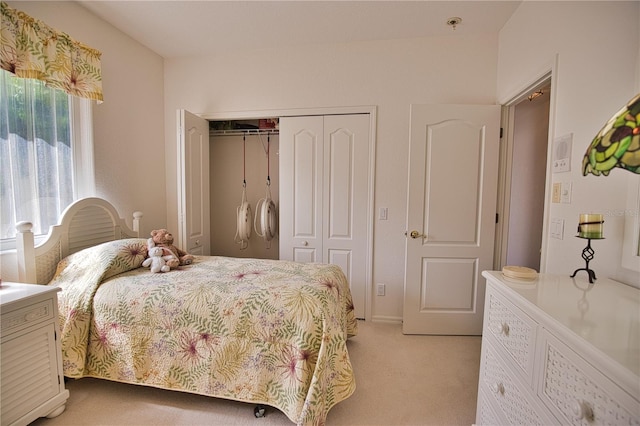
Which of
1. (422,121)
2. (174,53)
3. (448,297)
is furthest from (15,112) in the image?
(448,297)

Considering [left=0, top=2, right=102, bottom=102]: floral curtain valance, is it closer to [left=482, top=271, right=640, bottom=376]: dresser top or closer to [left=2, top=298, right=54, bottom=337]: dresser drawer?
[left=2, top=298, right=54, bottom=337]: dresser drawer

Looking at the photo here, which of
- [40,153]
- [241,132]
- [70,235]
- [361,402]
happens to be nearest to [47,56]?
[40,153]

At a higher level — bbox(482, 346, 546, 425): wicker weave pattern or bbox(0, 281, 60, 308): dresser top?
bbox(0, 281, 60, 308): dresser top

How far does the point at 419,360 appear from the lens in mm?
2064

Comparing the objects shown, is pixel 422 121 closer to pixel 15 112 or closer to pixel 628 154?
pixel 628 154

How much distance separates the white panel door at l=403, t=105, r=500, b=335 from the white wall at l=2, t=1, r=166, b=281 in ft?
8.69

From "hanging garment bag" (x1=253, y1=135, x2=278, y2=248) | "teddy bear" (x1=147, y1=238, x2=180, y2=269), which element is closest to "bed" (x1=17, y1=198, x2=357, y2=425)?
"teddy bear" (x1=147, y1=238, x2=180, y2=269)

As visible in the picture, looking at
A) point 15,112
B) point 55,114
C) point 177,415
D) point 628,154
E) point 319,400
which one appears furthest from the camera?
point 55,114

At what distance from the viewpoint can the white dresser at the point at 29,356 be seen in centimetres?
126

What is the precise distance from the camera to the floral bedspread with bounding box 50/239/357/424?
4.56 feet

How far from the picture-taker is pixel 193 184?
2701 mm

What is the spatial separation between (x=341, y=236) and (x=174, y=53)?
8.67ft

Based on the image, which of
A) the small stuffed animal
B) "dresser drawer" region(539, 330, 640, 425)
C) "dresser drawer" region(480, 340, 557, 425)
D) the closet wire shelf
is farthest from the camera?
the closet wire shelf

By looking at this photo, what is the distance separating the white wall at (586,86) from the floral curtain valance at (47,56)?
3.19 m
